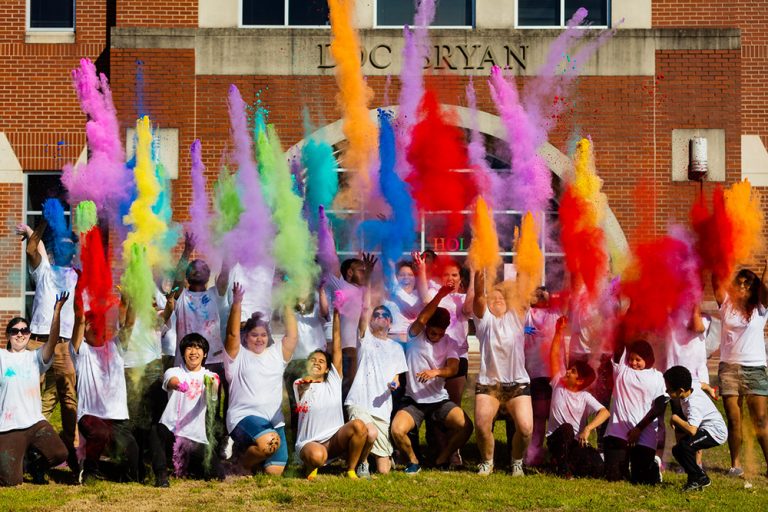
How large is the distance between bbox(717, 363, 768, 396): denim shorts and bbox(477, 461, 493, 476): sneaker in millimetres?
2009

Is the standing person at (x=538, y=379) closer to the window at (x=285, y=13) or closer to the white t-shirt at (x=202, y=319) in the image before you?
the white t-shirt at (x=202, y=319)

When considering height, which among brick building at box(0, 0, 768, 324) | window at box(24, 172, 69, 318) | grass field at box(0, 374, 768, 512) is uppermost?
brick building at box(0, 0, 768, 324)

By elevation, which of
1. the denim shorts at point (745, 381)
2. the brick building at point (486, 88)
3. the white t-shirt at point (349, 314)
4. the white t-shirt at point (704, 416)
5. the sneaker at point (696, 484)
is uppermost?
the brick building at point (486, 88)

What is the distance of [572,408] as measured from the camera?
8.86 meters

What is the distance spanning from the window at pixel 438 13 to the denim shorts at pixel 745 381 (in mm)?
7341

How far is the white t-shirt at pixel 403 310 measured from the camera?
9602 mm

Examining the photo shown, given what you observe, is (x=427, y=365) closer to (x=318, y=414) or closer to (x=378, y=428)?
(x=378, y=428)

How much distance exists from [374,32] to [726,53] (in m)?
4.62

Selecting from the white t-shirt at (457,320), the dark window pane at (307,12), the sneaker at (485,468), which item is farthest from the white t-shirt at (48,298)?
the dark window pane at (307,12)

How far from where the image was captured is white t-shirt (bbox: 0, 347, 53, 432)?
836 cm

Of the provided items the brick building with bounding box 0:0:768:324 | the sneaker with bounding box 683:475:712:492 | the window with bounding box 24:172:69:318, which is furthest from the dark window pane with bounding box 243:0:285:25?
the sneaker with bounding box 683:475:712:492

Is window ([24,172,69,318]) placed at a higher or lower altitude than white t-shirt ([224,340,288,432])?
higher

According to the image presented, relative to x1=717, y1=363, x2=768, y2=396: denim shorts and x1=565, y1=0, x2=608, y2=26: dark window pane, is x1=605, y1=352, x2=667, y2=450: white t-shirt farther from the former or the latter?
x1=565, y1=0, x2=608, y2=26: dark window pane

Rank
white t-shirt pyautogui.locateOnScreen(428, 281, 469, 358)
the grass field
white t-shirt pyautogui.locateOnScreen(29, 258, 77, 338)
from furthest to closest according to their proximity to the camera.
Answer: white t-shirt pyautogui.locateOnScreen(29, 258, 77, 338), white t-shirt pyautogui.locateOnScreen(428, 281, 469, 358), the grass field
